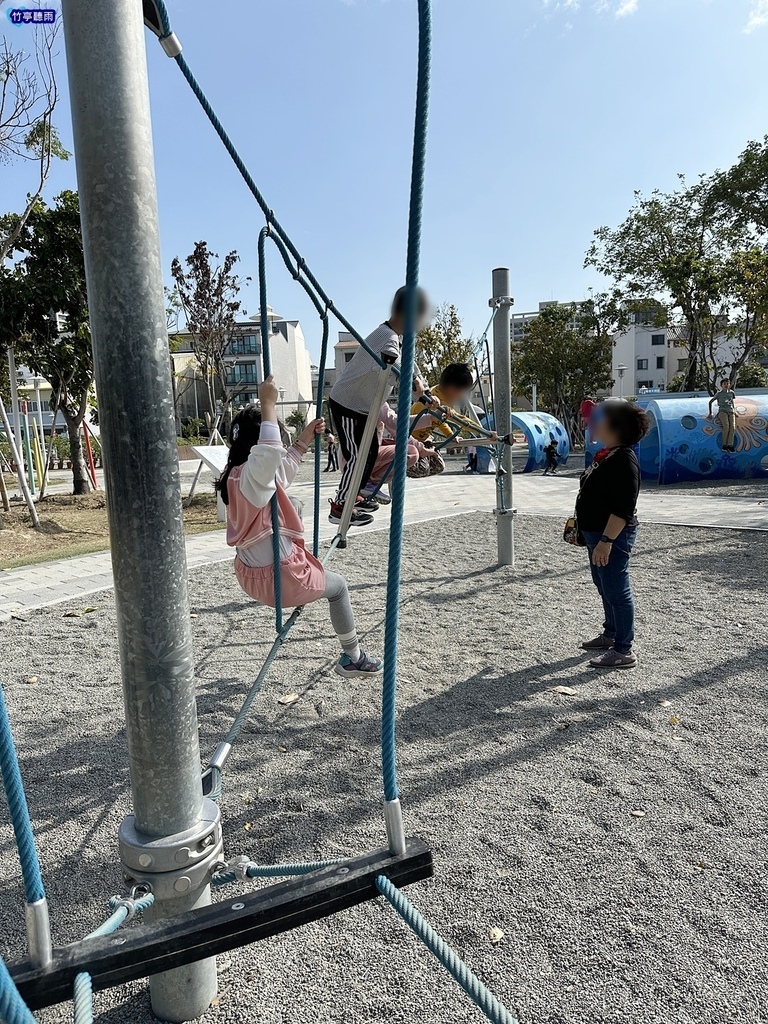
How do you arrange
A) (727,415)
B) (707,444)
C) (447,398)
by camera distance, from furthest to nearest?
1. (707,444)
2. (727,415)
3. (447,398)

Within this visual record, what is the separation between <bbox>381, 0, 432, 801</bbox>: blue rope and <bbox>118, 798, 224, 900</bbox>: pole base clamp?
0.45 metres

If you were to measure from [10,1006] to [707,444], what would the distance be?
14857 mm

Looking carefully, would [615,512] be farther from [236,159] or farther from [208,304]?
[208,304]

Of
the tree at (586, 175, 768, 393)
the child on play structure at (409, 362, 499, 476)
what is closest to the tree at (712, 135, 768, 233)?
the tree at (586, 175, 768, 393)

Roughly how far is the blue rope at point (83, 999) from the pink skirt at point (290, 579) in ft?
6.31

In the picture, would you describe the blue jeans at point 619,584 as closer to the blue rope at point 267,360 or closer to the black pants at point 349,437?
the black pants at point 349,437

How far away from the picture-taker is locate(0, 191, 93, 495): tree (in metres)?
10.6

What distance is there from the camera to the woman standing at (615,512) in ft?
12.5

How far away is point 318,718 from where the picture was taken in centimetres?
362

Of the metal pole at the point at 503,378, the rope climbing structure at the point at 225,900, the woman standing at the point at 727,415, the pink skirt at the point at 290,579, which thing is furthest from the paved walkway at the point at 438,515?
the rope climbing structure at the point at 225,900

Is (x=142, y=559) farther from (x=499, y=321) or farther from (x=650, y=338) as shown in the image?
(x=650, y=338)

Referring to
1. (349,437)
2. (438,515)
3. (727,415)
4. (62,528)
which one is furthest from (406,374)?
(727,415)

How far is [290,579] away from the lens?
3.07 m

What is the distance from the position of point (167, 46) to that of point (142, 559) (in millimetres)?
1353
